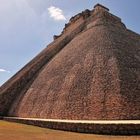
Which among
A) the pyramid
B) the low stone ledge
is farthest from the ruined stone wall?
the low stone ledge

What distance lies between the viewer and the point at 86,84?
66.6 feet

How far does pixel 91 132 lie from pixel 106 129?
0.96m

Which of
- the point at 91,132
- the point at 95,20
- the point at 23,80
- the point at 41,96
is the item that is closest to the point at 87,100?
the point at 91,132

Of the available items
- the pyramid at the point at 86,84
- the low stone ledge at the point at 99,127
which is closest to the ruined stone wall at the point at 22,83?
the pyramid at the point at 86,84

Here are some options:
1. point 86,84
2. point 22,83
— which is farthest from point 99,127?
point 22,83

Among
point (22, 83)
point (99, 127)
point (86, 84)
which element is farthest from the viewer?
point (22, 83)

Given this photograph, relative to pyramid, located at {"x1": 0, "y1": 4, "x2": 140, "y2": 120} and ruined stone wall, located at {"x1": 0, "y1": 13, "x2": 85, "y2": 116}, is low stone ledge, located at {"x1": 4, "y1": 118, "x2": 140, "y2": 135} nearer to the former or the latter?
pyramid, located at {"x1": 0, "y1": 4, "x2": 140, "y2": 120}

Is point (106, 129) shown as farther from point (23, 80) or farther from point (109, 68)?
point (23, 80)

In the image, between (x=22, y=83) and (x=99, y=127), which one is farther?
(x=22, y=83)

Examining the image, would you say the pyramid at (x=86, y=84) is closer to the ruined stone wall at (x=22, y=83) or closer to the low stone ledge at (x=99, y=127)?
the ruined stone wall at (x=22, y=83)

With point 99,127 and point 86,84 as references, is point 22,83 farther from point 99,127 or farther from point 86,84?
point 99,127

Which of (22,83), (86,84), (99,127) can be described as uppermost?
(22,83)

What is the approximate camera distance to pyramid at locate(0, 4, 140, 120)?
18.0 metres

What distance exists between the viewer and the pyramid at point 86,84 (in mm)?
18047
